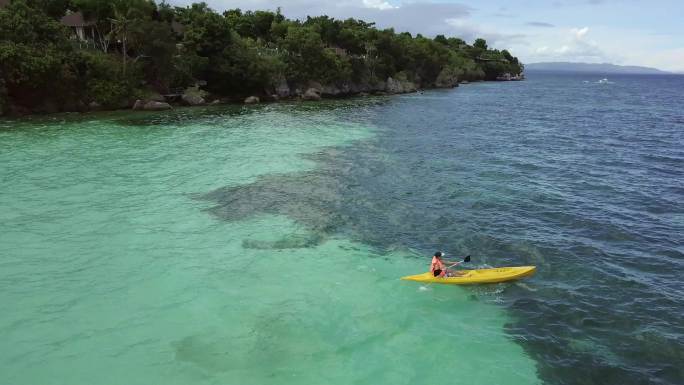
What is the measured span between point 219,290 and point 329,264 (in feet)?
14.1

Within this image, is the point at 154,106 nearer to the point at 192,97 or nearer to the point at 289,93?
the point at 192,97

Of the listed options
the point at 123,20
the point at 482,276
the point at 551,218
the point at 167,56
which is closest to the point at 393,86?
the point at 167,56

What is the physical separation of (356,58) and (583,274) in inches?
3332

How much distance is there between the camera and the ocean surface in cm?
1264

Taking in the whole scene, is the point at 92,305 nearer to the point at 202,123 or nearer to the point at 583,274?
the point at 583,274

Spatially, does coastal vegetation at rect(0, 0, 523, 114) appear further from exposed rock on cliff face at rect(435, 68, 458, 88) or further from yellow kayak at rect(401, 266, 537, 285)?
yellow kayak at rect(401, 266, 537, 285)

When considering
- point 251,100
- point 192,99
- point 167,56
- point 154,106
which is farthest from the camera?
point 251,100

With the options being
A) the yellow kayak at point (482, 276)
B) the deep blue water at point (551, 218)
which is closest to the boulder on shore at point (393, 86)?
the deep blue water at point (551, 218)

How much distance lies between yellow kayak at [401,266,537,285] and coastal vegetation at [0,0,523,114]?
50426 millimetres

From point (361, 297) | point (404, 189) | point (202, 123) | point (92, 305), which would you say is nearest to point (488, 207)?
point (404, 189)

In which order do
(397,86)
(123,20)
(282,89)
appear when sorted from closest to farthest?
(123,20)
(282,89)
(397,86)

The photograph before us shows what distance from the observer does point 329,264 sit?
18.3 meters

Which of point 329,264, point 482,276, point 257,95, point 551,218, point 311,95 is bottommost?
point 329,264

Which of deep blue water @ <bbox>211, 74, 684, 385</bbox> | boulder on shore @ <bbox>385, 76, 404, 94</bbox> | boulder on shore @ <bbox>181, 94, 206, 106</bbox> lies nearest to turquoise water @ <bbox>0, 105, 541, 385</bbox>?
deep blue water @ <bbox>211, 74, 684, 385</bbox>
